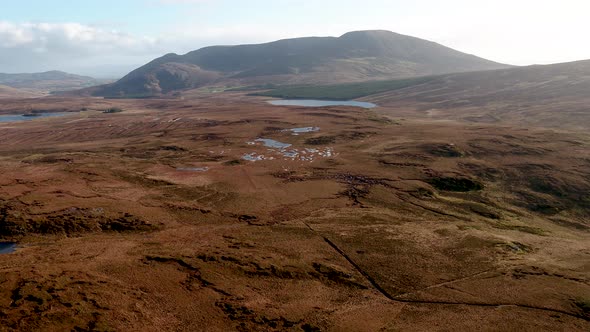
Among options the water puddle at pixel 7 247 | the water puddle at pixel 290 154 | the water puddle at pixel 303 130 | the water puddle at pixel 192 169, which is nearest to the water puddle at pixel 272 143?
the water puddle at pixel 290 154

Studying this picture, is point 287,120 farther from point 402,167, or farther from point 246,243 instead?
point 246,243

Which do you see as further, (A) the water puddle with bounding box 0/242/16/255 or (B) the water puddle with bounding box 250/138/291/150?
(B) the water puddle with bounding box 250/138/291/150

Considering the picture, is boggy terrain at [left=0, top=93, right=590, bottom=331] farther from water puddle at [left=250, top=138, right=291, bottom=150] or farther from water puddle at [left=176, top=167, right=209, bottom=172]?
water puddle at [left=250, top=138, right=291, bottom=150]

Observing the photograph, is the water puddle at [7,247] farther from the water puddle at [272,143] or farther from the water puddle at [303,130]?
the water puddle at [303,130]

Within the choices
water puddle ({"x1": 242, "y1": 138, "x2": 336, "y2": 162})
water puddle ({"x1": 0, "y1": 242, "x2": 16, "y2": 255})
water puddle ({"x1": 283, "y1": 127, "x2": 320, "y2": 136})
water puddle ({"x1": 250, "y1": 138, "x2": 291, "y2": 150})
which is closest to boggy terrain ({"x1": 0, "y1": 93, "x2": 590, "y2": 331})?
water puddle ({"x1": 0, "y1": 242, "x2": 16, "y2": 255})

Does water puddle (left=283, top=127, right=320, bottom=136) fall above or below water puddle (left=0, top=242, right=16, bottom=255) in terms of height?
above

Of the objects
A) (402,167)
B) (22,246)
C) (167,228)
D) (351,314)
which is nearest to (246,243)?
(167,228)
